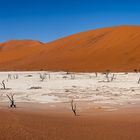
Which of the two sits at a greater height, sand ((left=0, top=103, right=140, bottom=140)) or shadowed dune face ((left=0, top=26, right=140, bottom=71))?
shadowed dune face ((left=0, top=26, right=140, bottom=71))

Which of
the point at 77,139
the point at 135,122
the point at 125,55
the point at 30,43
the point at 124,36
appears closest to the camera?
the point at 77,139

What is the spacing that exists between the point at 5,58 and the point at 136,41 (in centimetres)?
2780

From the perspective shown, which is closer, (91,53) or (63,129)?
(63,129)

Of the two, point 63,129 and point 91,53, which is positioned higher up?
point 91,53

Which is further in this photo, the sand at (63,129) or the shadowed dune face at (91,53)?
the shadowed dune face at (91,53)

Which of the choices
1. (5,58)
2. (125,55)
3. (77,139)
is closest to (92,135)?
(77,139)

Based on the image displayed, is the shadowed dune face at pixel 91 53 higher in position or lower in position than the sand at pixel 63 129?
higher

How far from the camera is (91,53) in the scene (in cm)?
5569

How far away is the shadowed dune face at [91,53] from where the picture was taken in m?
A: 46.7

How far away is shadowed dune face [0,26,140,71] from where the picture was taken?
4669 centimetres

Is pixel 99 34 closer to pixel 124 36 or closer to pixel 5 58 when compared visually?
pixel 124 36

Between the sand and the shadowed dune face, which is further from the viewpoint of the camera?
the shadowed dune face

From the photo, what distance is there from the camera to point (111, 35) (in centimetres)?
6378

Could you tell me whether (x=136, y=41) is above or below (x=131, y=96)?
above
